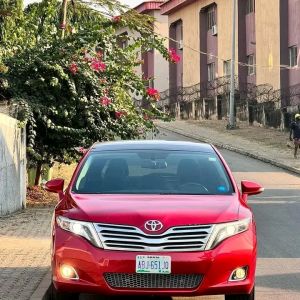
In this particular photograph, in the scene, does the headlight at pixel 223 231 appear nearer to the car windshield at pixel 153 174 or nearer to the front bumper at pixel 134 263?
the front bumper at pixel 134 263

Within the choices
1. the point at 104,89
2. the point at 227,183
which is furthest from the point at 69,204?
the point at 104,89

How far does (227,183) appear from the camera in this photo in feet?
26.6

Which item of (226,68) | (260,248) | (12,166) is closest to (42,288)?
(260,248)

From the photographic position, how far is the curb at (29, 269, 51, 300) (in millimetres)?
7621

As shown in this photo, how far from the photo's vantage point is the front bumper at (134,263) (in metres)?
6.76

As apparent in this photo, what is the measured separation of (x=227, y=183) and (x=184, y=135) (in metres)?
36.2

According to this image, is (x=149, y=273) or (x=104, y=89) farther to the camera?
(x=104, y=89)

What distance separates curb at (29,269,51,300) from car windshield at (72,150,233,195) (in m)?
1.08

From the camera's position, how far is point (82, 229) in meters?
6.98

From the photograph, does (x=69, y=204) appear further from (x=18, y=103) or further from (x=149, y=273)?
(x=18, y=103)

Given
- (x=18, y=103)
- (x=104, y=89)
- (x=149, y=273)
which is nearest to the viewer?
(x=149, y=273)

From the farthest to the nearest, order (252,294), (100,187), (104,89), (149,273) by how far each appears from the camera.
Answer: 1. (104,89)
2. (100,187)
3. (252,294)
4. (149,273)

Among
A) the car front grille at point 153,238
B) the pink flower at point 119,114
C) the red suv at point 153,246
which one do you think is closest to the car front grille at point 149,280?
the red suv at point 153,246

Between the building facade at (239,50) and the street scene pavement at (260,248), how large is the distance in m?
26.1
